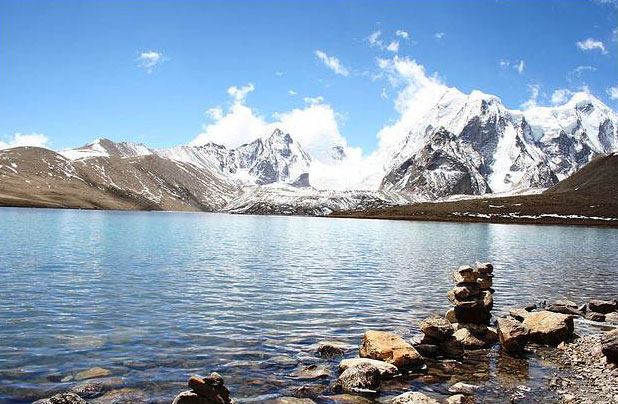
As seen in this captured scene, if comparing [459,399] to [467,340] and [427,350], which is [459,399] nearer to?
[427,350]

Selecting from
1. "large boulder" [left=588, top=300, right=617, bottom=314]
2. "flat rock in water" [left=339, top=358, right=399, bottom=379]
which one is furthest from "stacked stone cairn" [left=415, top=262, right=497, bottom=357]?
"large boulder" [left=588, top=300, right=617, bottom=314]

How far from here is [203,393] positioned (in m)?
16.5

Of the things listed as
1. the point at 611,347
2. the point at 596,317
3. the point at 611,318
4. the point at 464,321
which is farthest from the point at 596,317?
the point at 611,347

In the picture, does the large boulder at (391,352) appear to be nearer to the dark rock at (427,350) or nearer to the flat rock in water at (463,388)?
the dark rock at (427,350)

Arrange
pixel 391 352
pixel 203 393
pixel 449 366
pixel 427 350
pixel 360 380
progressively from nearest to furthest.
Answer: pixel 203 393 < pixel 360 380 < pixel 391 352 < pixel 449 366 < pixel 427 350

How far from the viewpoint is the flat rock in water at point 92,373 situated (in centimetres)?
1983

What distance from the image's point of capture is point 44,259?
5562 centimetres

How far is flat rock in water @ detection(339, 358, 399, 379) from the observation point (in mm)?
21359

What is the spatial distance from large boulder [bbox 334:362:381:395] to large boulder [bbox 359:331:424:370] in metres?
2.32

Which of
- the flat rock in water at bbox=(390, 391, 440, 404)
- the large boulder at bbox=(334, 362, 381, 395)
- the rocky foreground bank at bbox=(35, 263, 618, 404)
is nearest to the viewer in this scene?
the flat rock in water at bbox=(390, 391, 440, 404)

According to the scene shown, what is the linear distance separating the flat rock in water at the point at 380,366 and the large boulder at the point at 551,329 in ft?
36.6

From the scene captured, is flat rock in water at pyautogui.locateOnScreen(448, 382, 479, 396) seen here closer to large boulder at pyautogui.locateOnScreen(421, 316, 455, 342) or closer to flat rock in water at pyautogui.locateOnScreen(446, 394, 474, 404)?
flat rock in water at pyautogui.locateOnScreen(446, 394, 474, 404)

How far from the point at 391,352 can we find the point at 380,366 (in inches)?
57.4

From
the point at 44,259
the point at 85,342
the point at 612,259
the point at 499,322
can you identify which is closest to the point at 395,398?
the point at 499,322
